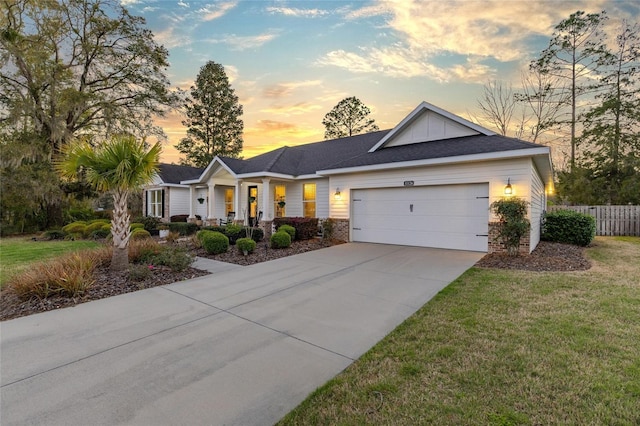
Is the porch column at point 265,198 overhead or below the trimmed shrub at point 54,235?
overhead

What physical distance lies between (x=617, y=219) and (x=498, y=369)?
1816 centimetres

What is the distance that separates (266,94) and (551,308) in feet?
47.6

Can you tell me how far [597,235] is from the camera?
1524 cm

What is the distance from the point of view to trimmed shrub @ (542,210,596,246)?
1073 cm

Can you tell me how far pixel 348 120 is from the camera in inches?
1088

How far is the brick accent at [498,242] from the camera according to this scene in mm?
8078

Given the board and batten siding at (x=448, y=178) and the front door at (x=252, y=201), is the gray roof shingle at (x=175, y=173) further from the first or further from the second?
the board and batten siding at (x=448, y=178)

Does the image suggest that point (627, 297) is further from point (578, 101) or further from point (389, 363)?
point (578, 101)

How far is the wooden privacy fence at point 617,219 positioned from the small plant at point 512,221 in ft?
38.8

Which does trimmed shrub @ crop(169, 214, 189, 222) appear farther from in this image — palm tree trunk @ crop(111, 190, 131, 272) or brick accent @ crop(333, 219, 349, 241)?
palm tree trunk @ crop(111, 190, 131, 272)

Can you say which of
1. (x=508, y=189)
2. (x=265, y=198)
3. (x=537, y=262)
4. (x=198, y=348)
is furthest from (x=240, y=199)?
(x=537, y=262)

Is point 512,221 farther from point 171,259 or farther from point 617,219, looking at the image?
point 617,219

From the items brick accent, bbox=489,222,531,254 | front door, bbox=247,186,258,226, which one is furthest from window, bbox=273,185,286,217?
brick accent, bbox=489,222,531,254

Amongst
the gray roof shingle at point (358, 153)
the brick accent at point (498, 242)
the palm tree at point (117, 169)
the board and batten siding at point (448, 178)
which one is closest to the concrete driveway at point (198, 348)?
the palm tree at point (117, 169)
